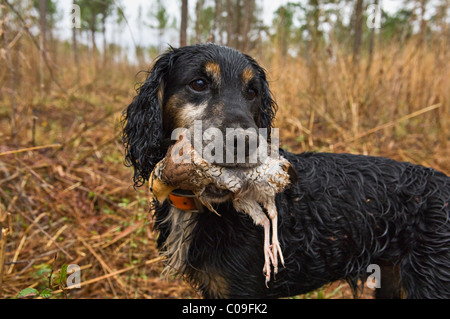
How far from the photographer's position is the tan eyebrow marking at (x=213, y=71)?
2.14m

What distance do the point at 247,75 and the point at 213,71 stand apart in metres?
0.26

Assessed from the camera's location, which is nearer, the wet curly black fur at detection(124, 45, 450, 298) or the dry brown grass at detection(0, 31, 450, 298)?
the wet curly black fur at detection(124, 45, 450, 298)

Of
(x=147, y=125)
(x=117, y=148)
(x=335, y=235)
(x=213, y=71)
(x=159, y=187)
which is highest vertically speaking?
(x=213, y=71)

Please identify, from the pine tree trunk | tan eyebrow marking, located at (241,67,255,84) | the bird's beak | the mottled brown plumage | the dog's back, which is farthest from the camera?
the pine tree trunk

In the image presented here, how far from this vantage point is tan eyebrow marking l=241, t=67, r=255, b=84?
225cm

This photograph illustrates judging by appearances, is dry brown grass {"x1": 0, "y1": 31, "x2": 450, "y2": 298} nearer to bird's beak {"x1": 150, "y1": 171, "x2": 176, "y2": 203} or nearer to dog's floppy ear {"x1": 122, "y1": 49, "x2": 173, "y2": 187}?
dog's floppy ear {"x1": 122, "y1": 49, "x2": 173, "y2": 187}

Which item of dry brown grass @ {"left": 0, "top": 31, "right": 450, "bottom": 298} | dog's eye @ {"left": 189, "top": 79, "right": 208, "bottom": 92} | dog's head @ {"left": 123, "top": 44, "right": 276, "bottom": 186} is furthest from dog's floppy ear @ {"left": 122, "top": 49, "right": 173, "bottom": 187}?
dry brown grass @ {"left": 0, "top": 31, "right": 450, "bottom": 298}

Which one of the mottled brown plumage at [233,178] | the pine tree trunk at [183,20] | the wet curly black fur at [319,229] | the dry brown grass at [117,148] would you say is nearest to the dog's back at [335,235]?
the wet curly black fur at [319,229]

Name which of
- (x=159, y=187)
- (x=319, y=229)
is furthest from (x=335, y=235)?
(x=159, y=187)

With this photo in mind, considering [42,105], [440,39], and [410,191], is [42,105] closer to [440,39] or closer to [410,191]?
[410,191]

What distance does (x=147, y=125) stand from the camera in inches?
83.8

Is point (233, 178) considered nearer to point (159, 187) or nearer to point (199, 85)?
point (159, 187)

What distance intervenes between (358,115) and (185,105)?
4.61 metres

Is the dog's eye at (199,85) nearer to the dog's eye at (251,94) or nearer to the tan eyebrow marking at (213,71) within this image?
the tan eyebrow marking at (213,71)
